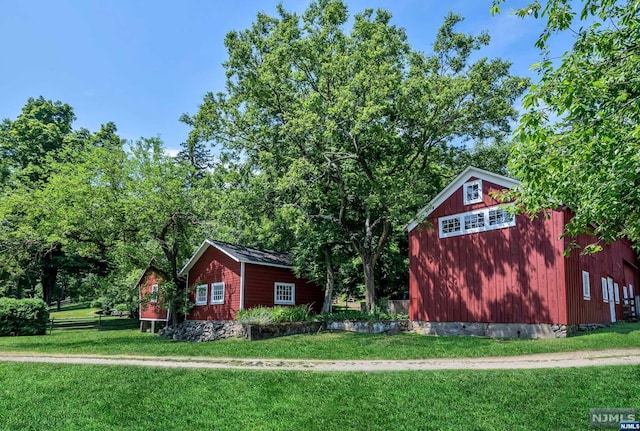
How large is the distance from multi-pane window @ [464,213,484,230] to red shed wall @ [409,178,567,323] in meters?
0.28

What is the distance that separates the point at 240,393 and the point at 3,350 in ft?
42.2

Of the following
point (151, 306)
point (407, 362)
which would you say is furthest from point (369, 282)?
point (151, 306)

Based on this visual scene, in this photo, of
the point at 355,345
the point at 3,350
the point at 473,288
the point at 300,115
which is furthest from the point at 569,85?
the point at 3,350

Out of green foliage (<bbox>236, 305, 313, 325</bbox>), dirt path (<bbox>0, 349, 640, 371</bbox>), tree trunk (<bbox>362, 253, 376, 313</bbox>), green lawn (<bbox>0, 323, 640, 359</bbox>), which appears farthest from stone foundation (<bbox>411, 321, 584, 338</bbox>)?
green foliage (<bbox>236, 305, 313, 325</bbox>)

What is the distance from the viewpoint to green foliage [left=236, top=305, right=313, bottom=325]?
61.9ft

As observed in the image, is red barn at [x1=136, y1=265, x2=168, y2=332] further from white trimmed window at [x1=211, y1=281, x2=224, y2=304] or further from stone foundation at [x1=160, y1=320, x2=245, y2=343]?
white trimmed window at [x1=211, y1=281, x2=224, y2=304]

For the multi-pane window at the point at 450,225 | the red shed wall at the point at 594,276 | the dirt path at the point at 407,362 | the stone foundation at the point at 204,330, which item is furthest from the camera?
the stone foundation at the point at 204,330

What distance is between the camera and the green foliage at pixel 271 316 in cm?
1886

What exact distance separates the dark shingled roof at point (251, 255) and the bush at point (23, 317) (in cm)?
1120

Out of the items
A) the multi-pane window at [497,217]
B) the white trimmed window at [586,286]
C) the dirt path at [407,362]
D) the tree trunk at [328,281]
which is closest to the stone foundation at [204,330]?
the tree trunk at [328,281]

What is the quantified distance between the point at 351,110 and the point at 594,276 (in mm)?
12372

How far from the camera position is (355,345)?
14305 mm

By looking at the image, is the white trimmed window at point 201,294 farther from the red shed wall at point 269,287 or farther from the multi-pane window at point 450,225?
the multi-pane window at point 450,225

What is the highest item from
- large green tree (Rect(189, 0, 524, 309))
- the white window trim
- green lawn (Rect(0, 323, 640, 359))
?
large green tree (Rect(189, 0, 524, 309))
